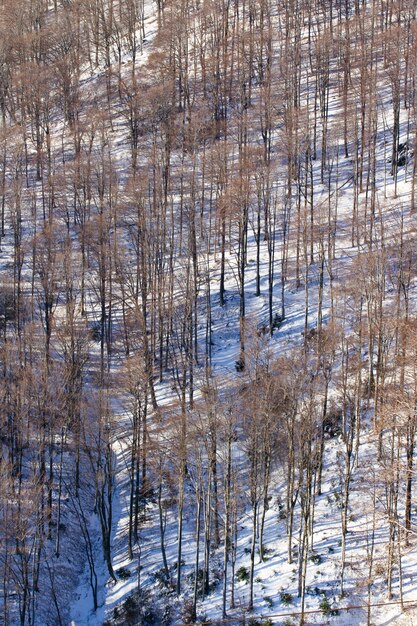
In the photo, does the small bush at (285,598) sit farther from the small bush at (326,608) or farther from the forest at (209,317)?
the small bush at (326,608)

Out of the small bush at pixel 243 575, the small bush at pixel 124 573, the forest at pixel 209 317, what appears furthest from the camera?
the small bush at pixel 124 573

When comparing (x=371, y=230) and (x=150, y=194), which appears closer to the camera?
(x=371, y=230)

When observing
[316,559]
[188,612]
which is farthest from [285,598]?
[188,612]

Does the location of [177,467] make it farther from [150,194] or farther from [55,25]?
[55,25]

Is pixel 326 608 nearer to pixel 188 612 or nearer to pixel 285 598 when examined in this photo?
pixel 285 598

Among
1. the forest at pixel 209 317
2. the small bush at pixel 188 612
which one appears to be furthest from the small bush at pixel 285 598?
the small bush at pixel 188 612

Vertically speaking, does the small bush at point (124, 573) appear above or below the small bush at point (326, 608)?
below

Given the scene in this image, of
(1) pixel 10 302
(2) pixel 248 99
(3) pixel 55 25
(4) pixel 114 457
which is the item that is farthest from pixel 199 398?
(3) pixel 55 25
